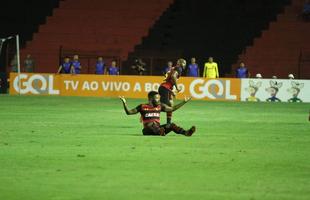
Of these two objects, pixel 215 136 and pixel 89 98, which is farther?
pixel 89 98

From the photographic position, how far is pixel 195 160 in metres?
13.6

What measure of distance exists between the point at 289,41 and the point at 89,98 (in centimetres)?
1298

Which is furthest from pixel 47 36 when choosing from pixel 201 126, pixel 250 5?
pixel 201 126

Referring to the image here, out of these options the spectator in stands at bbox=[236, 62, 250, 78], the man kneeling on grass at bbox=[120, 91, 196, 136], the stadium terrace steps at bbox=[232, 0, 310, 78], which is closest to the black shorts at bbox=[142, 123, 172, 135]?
the man kneeling on grass at bbox=[120, 91, 196, 136]

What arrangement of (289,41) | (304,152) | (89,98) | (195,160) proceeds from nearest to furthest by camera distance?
(195,160) → (304,152) → (89,98) → (289,41)

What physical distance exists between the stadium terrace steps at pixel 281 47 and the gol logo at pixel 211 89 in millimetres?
5044

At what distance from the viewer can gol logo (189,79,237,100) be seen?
38438 millimetres

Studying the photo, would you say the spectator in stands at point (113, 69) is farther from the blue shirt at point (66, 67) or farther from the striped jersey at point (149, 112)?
the striped jersey at point (149, 112)

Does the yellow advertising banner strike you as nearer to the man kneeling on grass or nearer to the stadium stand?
the stadium stand

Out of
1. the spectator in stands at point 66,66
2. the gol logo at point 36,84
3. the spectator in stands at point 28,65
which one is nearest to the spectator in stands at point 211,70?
the spectator in stands at point 66,66

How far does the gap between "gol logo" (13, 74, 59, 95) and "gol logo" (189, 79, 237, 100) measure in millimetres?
7177

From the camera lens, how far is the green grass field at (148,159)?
33.7 feet

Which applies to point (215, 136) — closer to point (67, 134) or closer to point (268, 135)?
point (268, 135)

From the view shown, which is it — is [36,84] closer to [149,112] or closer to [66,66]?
[66,66]
